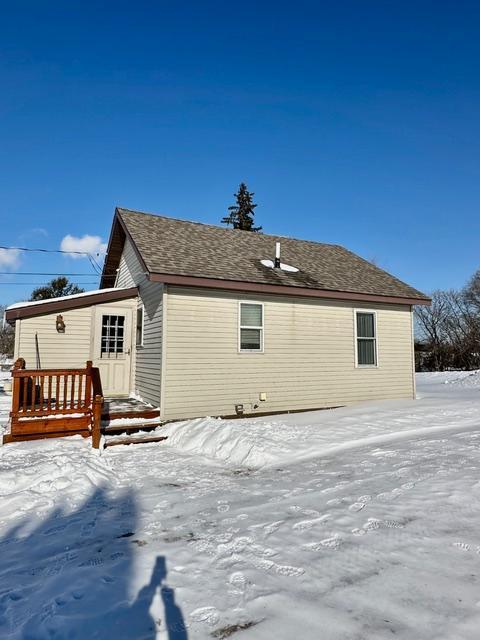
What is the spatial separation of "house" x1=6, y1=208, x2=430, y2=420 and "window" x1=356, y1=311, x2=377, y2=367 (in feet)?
0.13

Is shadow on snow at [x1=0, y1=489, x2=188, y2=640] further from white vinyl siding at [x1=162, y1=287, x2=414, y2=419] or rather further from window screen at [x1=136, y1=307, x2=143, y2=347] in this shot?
window screen at [x1=136, y1=307, x2=143, y2=347]

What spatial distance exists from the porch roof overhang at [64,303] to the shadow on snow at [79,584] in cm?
651

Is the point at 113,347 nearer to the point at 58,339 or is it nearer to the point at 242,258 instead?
the point at 58,339

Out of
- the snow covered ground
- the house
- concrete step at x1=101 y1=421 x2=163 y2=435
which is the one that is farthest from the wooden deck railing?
the house

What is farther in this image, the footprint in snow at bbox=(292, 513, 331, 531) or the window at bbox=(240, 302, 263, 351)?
the window at bbox=(240, 302, 263, 351)

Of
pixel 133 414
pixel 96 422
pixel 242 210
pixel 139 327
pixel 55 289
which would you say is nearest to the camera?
pixel 96 422

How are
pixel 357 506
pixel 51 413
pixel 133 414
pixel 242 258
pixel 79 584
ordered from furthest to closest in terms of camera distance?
pixel 242 258, pixel 133 414, pixel 51 413, pixel 357 506, pixel 79 584

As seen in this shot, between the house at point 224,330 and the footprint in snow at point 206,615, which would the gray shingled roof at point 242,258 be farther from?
the footprint in snow at point 206,615

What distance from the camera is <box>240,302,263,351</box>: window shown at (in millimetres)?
9375

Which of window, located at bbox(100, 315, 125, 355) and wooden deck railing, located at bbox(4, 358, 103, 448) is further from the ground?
window, located at bbox(100, 315, 125, 355)

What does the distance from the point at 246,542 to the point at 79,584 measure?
1.31 meters

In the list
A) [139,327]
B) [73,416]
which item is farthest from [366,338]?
[73,416]

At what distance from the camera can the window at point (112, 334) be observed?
1005 cm

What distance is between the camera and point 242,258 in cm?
1073
